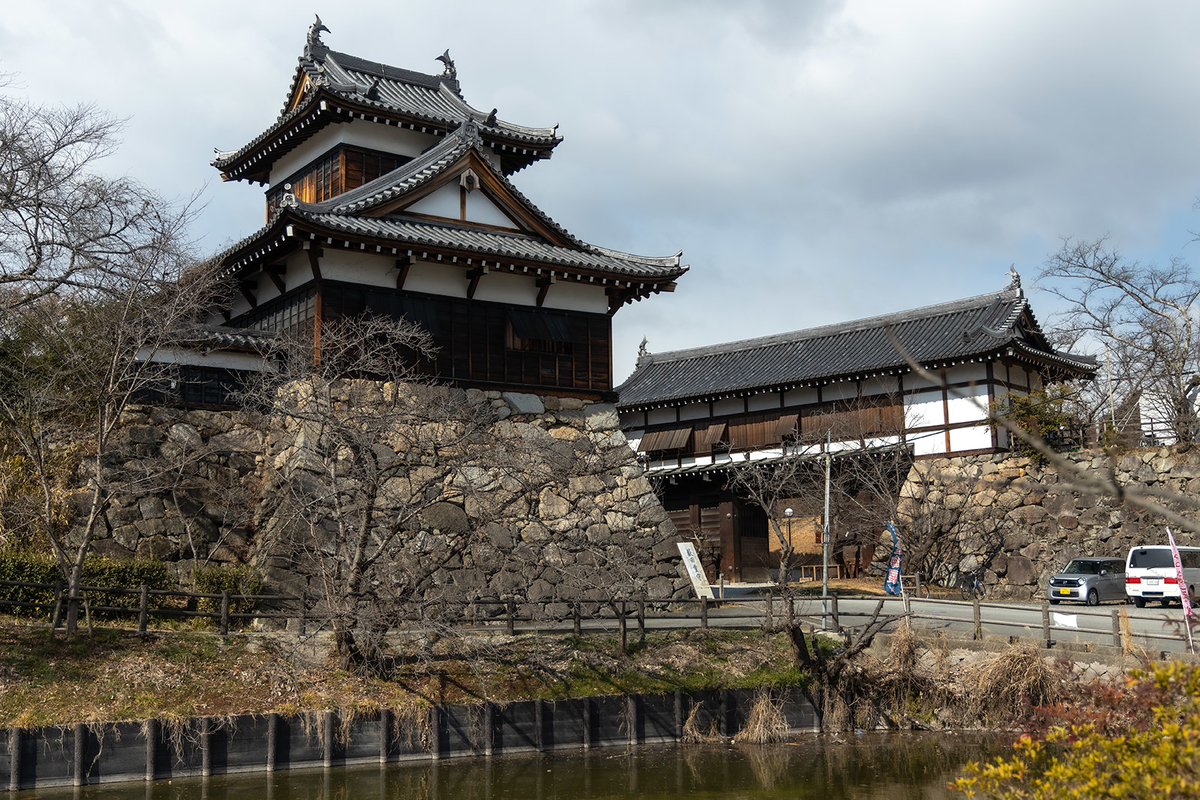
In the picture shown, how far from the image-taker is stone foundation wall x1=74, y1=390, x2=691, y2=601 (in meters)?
18.6

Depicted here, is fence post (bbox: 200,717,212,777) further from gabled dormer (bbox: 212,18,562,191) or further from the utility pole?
gabled dormer (bbox: 212,18,562,191)

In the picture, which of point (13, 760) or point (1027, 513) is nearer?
point (13, 760)

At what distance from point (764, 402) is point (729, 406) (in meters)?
1.50

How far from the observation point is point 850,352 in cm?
3425

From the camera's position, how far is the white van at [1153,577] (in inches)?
942

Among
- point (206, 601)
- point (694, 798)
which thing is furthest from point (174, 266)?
point (694, 798)

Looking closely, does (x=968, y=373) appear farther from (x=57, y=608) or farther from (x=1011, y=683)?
(x=57, y=608)

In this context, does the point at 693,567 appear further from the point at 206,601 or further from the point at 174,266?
the point at 174,266

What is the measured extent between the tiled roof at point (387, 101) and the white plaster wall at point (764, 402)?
492 inches

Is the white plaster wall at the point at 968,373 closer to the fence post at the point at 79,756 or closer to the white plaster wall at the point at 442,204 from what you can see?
the white plaster wall at the point at 442,204

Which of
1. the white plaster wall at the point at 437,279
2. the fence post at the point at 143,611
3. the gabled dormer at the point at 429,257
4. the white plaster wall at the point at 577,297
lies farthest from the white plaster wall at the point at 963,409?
the fence post at the point at 143,611

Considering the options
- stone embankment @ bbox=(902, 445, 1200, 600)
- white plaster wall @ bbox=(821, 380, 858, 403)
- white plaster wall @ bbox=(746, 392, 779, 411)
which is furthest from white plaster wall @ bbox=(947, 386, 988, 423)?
white plaster wall @ bbox=(746, 392, 779, 411)

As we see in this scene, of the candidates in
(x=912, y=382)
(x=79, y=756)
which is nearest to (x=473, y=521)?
(x=79, y=756)

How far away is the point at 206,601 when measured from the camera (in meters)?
16.8
